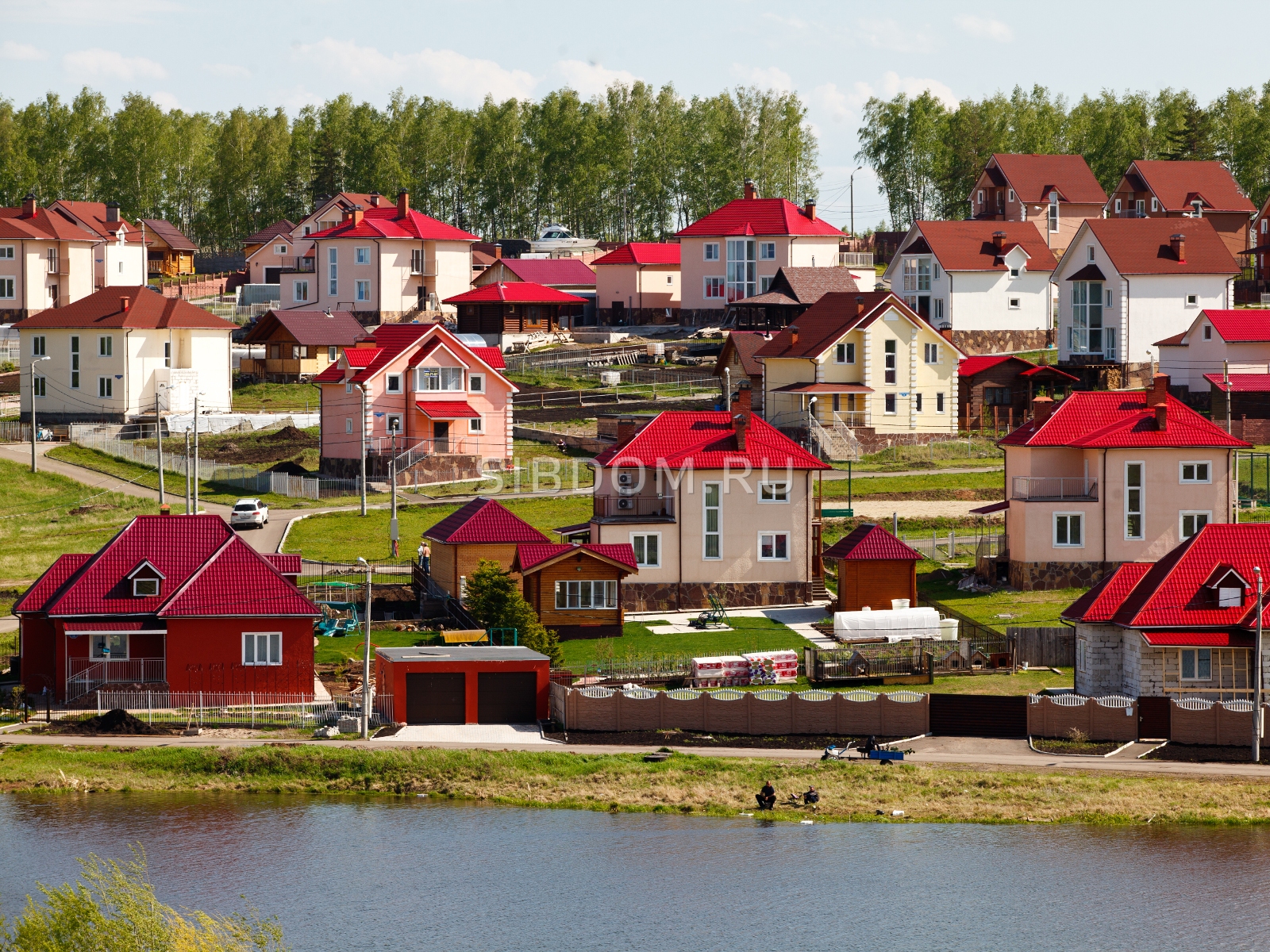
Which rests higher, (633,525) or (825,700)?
(633,525)

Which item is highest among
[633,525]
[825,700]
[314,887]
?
[633,525]

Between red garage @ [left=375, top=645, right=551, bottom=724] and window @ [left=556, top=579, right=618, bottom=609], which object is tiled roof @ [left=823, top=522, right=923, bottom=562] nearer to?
window @ [left=556, top=579, right=618, bottom=609]

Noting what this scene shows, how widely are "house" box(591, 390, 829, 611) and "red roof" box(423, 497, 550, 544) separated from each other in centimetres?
250

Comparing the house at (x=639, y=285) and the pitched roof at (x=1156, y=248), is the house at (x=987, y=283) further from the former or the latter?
the house at (x=639, y=285)

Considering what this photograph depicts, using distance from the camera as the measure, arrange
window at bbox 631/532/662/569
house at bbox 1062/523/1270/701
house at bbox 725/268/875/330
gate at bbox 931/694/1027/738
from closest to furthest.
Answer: gate at bbox 931/694/1027/738, house at bbox 1062/523/1270/701, window at bbox 631/532/662/569, house at bbox 725/268/875/330

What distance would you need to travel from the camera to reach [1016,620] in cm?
5447

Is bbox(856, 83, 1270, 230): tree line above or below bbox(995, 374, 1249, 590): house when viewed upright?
above

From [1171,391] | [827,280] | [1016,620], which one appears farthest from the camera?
[827,280]

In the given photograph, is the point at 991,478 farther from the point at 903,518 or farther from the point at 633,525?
the point at 633,525

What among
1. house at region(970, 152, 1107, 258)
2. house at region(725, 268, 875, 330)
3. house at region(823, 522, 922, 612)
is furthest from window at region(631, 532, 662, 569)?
house at region(970, 152, 1107, 258)

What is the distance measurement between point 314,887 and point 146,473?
47037 millimetres

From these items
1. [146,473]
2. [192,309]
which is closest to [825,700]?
[146,473]

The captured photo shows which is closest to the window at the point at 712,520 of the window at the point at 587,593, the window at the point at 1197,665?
the window at the point at 587,593

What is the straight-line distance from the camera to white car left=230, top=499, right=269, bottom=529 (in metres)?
68.2
